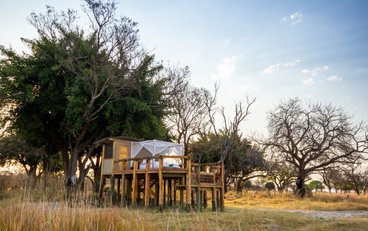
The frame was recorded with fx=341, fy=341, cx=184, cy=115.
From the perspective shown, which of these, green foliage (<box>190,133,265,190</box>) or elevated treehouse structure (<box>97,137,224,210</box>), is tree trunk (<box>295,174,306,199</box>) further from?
elevated treehouse structure (<box>97,137,224,210</box>)

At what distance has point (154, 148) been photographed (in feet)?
52.5

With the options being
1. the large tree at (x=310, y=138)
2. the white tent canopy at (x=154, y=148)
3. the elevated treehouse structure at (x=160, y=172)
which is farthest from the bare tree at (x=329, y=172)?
the white tent canopy at (x=154, y=148)

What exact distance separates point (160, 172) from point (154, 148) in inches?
108

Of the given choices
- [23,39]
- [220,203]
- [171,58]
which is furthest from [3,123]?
[220,203]

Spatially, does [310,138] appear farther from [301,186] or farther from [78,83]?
[78,83]

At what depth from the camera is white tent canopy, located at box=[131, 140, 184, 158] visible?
16.1 metres

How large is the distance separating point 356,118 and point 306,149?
381cm

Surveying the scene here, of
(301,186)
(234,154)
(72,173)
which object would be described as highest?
(234,154)

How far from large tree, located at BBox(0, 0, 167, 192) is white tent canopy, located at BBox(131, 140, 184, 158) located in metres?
4.90

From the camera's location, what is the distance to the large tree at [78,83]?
20516 millimetres

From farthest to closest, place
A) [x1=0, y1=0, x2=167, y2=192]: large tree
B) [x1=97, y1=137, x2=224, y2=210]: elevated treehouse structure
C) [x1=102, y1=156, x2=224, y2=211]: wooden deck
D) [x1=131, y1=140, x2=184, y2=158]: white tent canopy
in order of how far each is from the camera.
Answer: [x1=0, y1=0, x2=167, y2=192]: large tree → [x1=131, y1=140, x2=184, y2=158]: white tent canopy → [x1=97, y1=137, x2=224, y2=210]: elevated treehouse structure → [x1=102, y1=156, x2=224, y2=211]: wooden deck

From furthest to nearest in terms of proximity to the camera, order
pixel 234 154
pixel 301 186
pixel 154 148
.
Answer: pixel 234 154 → pixel 301 186 → pixel 154 148

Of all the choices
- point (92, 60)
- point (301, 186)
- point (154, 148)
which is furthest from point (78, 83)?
point (301, 186)

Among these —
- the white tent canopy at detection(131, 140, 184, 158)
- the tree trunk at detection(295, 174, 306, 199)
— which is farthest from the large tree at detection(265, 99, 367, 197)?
the white tent canopy at detection(131, 140, 184, 158)
